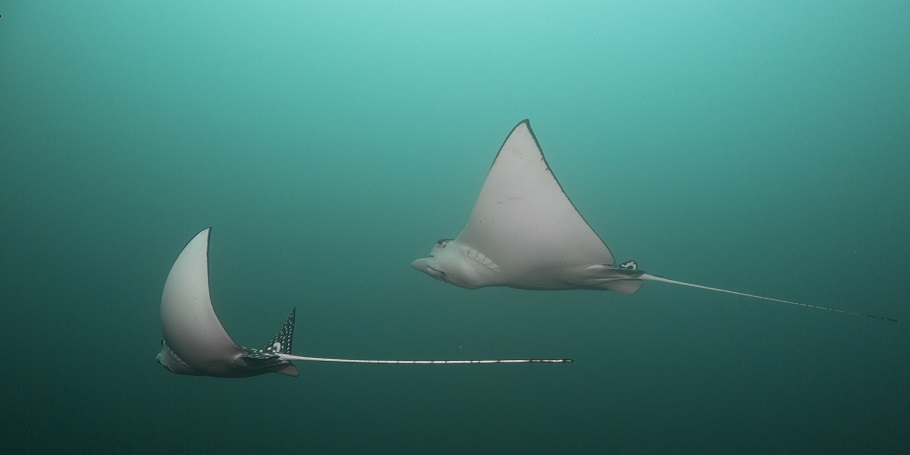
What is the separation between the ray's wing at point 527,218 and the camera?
2.72 m

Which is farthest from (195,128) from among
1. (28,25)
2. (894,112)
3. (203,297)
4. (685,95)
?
(894,112)

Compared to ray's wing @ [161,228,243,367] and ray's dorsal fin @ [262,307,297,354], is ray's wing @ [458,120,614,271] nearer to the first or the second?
ray's dorsal fin @ [262,307,297,354]

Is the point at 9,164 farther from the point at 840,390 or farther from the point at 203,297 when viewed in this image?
the point at 840,390

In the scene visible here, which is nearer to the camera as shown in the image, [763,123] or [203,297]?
[203,297]

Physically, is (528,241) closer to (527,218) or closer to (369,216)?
(527,218)

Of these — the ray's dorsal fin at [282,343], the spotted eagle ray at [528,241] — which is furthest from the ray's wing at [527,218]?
the ray's dorsal fin at [282,343]

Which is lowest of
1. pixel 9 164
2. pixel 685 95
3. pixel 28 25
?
pixel 685 95

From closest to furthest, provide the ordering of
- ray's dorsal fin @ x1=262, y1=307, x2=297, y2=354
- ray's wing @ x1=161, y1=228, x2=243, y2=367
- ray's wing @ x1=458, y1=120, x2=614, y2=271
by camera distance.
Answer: ray's wing @ x1=161, y1=228, x2=243, y2=367 → ray's wing @ x1=458, y1=120, x2=614, y2=271 → ray's dorsal fin @ x1=262, y1=307, x2=297, y2=354

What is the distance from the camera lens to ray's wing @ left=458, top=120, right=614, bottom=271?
272 cm

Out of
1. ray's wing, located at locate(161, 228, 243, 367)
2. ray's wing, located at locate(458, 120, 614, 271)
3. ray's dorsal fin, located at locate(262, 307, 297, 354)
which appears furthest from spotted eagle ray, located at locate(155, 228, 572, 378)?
ray's wing, located at locate(458, 120, 614, 271)

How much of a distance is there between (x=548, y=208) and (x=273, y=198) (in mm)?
5807

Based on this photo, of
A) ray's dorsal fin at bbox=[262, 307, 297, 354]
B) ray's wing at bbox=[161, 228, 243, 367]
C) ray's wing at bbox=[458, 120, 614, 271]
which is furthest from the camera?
ray's dorsal fin at bbox=[262, 307, 297, 354]

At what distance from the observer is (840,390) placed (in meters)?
7.01

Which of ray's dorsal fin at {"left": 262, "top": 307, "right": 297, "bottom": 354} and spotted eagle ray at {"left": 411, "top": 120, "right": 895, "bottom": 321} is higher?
spotted eagle ray at {"left": 411, "top": 120, "right": 895, "bottom": 321}
